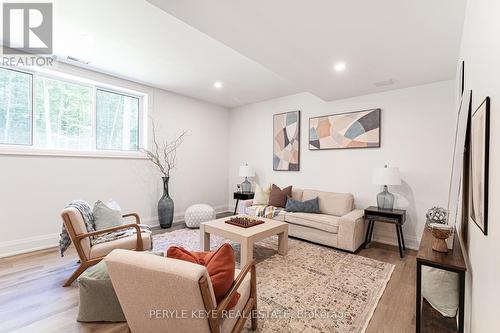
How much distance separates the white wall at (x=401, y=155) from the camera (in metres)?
3.45

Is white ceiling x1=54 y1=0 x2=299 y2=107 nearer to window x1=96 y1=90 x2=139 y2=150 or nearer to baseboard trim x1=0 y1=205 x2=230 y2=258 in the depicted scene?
window x1=96 y1=90 x2=139 y2=150

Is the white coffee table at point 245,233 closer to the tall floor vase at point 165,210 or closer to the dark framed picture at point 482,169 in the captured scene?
the tall floor vase at point 165,210

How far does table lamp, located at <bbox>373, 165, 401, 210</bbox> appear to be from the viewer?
340cm

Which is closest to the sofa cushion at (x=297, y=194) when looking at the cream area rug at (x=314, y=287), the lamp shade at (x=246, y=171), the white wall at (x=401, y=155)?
the white wall at (x=401, y=155)

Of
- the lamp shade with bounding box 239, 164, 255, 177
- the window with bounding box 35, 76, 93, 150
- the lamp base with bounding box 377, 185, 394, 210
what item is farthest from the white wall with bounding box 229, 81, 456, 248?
the window with bounding box 35, 76, 93, 150

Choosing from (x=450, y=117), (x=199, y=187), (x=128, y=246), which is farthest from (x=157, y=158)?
(x=450, y=117)

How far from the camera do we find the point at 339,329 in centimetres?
183

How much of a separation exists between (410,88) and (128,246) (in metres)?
4.48

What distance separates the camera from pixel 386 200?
11.9 ft

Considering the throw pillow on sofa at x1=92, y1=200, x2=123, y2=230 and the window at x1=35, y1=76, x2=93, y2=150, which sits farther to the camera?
the window at x1=35, y1=76, x2=93, y2=150

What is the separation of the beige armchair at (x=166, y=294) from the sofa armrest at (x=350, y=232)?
7.93 feet

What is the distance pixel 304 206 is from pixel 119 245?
9.14ft

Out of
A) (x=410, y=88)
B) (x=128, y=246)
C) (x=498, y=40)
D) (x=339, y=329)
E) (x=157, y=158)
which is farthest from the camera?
(x=157, y=158)

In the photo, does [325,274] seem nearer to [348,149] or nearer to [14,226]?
[348,149]
